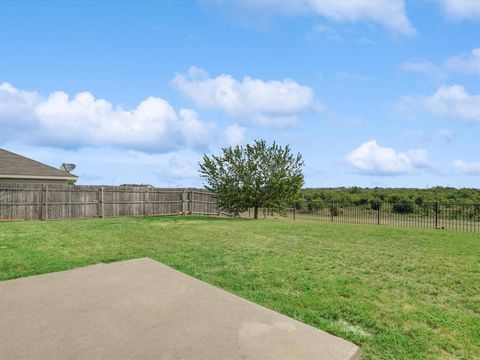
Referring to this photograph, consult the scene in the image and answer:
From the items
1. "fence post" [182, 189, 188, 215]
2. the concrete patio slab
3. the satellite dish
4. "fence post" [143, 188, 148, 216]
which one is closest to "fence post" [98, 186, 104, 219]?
"fence post" [143, 188, 148, 216]

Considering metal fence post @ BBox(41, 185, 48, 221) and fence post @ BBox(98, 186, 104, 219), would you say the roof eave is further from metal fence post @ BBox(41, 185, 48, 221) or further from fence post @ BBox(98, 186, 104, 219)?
fence post @ BBox(98, 186, 104, 219)

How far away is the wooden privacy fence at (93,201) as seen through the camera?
655 inches

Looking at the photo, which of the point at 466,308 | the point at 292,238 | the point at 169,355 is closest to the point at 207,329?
the point at 169,355

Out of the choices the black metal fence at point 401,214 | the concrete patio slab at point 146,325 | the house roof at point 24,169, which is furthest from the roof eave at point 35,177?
the concrete patio slab at point 146,325

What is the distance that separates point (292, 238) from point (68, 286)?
6171mm

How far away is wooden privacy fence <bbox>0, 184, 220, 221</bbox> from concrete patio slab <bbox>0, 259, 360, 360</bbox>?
1349 cm

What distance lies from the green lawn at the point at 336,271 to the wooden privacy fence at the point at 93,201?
7287 mm

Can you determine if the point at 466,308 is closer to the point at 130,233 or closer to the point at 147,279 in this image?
the point at 147,279

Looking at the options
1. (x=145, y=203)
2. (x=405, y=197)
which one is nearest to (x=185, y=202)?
(x=145, y=203)

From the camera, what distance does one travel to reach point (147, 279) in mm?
5090

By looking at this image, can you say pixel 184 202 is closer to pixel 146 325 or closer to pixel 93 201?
pixel 93 201

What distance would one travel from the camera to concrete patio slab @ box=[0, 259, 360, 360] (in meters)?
3.00

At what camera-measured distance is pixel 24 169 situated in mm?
19438

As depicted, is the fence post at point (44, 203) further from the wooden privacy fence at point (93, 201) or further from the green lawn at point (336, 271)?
the green lawn at point (336, 271)
